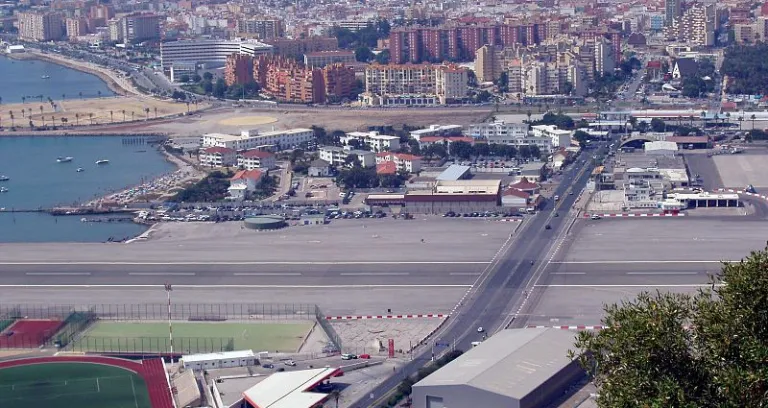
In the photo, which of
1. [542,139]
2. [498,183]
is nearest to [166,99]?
[542,139]

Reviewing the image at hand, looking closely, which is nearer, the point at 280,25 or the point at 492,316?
the point at 492,316

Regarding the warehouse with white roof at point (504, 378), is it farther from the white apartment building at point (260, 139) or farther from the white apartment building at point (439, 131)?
the white apartment building at point (439, 131)

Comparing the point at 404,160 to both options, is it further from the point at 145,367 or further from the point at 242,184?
the point at 145,367

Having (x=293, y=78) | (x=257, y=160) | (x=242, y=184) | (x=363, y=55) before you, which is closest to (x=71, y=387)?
(x=242, y=184)

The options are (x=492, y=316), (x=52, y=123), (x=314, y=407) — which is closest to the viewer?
(x=314, y=407)

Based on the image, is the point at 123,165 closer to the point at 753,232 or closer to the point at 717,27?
the point at 753,232

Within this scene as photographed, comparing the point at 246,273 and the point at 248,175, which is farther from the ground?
the point at 248,175
